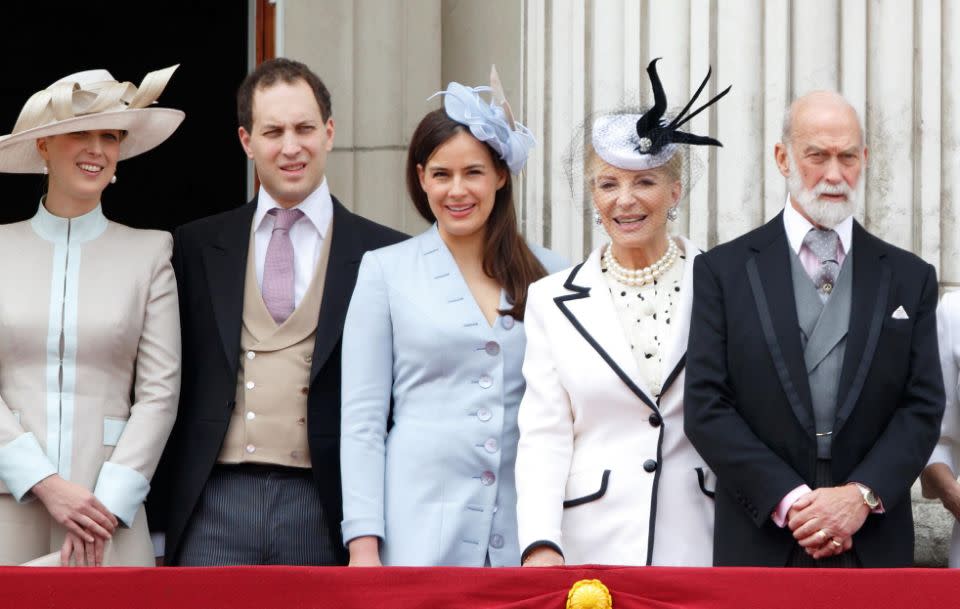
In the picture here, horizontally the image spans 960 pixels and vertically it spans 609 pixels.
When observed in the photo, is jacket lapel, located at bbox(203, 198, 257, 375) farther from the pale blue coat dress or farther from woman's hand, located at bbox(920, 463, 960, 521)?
woman's hand, located at bbox(920, 463, 960, 521)

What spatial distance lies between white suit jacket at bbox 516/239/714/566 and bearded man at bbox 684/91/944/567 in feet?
0.42

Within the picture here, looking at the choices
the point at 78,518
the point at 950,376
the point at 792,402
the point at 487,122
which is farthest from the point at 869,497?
the point at 78,518

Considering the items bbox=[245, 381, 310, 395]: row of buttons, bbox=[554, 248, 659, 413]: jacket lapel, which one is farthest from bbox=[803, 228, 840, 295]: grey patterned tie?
bbox=[245, 381, 310, 395]: row of buttons

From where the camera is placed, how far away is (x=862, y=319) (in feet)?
12.6

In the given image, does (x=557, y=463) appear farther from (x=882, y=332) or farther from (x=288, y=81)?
(x=288, y=81)

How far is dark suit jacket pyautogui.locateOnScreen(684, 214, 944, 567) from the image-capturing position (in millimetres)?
3756

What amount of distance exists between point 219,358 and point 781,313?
1509 millimetres

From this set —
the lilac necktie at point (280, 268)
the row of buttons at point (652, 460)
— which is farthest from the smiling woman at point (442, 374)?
the row of buttons at point (652, 460)

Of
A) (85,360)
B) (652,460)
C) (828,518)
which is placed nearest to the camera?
(828,518)

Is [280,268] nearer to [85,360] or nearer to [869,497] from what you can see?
[85,360]

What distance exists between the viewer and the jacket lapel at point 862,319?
3.79m

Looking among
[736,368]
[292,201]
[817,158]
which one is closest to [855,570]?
[736,368]

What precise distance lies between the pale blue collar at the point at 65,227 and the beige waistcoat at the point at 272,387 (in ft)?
1.49

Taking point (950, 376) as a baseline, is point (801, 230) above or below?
above
